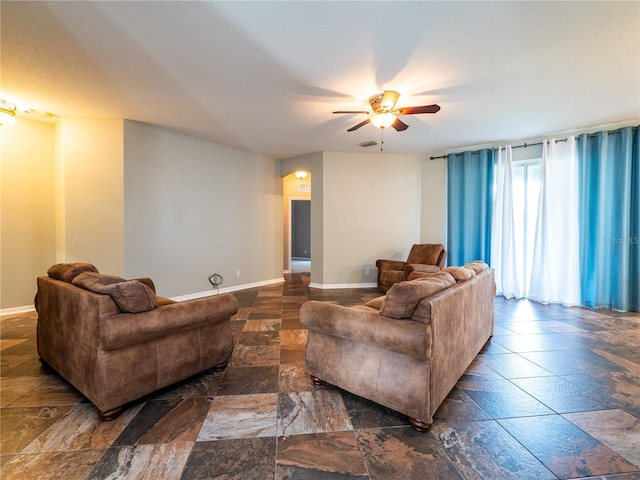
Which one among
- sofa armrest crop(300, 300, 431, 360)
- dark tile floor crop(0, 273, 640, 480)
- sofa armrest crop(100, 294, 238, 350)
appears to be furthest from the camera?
sofa armrest crop(100, 294, 238, 350)

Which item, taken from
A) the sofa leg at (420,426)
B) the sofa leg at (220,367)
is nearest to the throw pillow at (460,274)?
the sofa leg at (420,426)

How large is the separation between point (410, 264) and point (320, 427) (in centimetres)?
374

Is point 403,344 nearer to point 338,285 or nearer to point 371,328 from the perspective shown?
point 371,328

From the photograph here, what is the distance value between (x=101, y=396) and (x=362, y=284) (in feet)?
15.7

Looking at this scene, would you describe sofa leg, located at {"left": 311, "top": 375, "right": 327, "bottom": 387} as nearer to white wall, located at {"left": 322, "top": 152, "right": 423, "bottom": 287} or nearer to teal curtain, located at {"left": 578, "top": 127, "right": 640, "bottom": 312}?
white wall, located at {"left": 322, "top": 152, "right": 423, "bottom": 287}

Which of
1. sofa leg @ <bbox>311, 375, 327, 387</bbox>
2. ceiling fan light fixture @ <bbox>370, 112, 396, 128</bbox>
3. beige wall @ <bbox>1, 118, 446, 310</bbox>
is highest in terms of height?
ceiling fan light fixture @ <bbox>370, 112, 396, 128</bbox>

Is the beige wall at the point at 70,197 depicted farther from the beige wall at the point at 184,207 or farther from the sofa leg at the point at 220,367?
the sofa leg at the point at 220,367

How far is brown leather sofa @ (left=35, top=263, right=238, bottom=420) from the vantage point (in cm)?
176

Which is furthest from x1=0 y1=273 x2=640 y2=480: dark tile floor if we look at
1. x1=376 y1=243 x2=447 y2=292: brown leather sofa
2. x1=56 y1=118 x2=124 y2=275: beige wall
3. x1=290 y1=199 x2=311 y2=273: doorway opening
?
x1=290 y1=199 x2=311 y2=273: doorway opening

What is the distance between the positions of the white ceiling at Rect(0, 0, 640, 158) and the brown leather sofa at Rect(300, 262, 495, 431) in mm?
1922

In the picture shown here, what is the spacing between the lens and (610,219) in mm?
4215

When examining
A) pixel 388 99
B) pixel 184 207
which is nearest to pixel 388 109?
pixel 388 99

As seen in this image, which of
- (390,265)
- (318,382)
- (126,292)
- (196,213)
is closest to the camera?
(126,292)

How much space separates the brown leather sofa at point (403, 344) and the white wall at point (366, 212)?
11.7 feet
